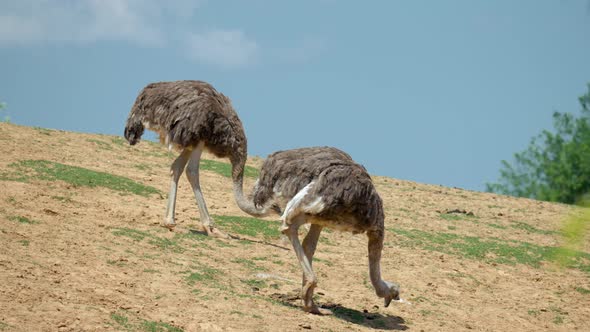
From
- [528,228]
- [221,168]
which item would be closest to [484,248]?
A: [528,228]

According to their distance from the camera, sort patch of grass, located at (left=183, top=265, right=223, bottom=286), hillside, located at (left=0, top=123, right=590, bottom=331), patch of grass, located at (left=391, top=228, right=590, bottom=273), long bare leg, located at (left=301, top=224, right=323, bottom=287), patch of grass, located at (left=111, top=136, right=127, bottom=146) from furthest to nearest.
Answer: patch of grass, located at (left=111, top=136, right=127, bottom=146)
patch of grass, located at (left=391, top=228, right=590, bottom=273)
patch of grass, located at (left=183, top=265, right=223, bottom=286)
long bare leg, located at (left=301, top=224, right=323, bottom=287)
hillside, located at (left=0, top=123, right=590, bottom=331)

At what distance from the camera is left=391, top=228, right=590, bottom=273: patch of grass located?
40.4 ft

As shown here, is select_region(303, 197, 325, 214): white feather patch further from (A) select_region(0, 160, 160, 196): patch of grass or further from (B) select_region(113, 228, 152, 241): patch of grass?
(A) select_region(0, 160, 160, 196): patch of grass

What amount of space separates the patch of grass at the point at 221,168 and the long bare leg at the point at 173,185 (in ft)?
15.9

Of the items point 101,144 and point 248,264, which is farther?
point 101,144

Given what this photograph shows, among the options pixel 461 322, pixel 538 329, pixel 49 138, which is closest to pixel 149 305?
pixel 461 322

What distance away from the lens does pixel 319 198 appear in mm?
7578

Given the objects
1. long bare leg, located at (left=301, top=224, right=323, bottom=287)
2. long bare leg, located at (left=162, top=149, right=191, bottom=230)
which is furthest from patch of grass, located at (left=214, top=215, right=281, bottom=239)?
long bare leg, located at (left=301, top=224, right=323, bottom=287)

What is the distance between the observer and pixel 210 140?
10.5 meters

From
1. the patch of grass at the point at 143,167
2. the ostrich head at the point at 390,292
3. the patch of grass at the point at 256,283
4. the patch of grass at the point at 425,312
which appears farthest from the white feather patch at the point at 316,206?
the patch of grass at the point at 143,167

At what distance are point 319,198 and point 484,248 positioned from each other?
5871mm

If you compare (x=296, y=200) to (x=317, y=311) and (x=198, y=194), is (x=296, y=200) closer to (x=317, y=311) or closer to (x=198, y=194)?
(x=317, y=311)

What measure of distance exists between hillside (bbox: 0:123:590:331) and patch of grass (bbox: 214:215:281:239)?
0.03m

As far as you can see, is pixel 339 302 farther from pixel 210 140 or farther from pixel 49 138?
pixel 49 138
